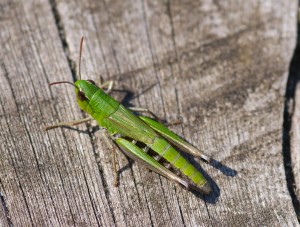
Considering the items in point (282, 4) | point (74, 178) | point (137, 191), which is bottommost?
point (137, 191)

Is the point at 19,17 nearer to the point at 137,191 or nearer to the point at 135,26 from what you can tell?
the point at 135,26

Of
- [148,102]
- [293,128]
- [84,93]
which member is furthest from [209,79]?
[84,93]

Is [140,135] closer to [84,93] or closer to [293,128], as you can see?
[84,93]

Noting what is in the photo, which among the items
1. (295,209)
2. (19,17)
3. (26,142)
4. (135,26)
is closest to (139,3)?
(135,26)

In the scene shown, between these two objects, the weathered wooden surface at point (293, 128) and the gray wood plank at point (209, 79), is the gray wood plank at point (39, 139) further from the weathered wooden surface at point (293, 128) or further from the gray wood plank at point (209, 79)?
the weathered wooden surface at point (293, 128)

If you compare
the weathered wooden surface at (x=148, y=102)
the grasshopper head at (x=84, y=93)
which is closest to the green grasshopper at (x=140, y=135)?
the grasshopper head at (x=84, y=93)
